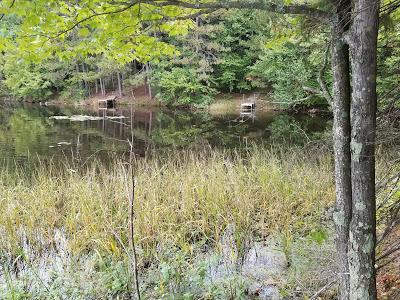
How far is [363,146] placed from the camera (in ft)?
6.35

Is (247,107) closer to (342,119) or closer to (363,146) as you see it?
(342,119)

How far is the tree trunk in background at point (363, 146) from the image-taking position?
1.88 metres

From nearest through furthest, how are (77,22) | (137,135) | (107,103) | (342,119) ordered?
(342,119) → (77,22) → (137,135) → (107,103)

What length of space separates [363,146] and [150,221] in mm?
3055

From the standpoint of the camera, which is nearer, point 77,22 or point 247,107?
point 77,22

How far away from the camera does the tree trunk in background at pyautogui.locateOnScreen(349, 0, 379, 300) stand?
6.17 ft

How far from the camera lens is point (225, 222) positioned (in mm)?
4891

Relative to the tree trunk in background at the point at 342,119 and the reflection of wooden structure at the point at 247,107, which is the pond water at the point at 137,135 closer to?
the reflection of wooden structure at the point at 247,107

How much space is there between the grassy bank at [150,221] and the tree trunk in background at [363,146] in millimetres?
1323

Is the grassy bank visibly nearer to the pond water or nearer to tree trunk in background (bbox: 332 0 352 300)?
tree trunk in background (bbox: 332 0 352 300)

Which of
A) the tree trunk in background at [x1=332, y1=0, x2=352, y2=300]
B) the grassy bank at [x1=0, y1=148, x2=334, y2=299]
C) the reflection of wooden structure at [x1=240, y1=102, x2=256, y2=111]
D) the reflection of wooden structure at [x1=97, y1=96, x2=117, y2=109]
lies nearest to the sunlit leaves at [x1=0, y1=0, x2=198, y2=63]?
the tree trunk in background at [x1=332, y1=0, x2=352, y2=300]

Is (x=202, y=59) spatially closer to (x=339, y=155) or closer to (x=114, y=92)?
(x=114, y=92)

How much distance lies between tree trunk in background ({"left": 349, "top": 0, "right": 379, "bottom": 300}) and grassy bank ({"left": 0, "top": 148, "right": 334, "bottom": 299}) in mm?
1323

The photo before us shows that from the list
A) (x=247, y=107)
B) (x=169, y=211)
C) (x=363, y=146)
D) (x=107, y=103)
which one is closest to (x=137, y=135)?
(x=169, y=211)
